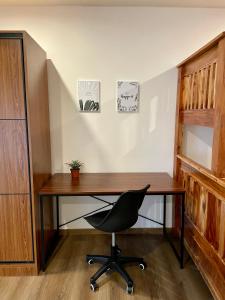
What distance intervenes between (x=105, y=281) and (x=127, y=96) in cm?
197

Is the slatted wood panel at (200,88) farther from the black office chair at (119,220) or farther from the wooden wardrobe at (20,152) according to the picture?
the wooden wardrobe at (20,152)

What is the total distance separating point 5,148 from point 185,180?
188 centimetres

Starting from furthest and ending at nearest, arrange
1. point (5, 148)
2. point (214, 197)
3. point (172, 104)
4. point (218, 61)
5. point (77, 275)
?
point (172, 104), point (77, 275), point (5, 148), point (214, 197), point (218, 61)

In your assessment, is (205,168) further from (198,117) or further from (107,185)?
(107,185)

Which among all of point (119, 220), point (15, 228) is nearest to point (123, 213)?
point (119, 220)

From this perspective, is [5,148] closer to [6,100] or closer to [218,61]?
[6,100]

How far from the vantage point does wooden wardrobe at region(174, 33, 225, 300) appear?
1.84 metres

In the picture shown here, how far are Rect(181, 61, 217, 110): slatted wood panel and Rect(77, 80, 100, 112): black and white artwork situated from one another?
101cm

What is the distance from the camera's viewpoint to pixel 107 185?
2463mm

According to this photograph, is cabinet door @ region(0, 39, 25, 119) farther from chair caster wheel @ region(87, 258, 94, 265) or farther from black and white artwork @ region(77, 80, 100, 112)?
chair caster wheel @ region(87, 258, 94, 265)

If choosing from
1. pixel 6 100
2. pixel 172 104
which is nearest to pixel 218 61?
pixel 172 104

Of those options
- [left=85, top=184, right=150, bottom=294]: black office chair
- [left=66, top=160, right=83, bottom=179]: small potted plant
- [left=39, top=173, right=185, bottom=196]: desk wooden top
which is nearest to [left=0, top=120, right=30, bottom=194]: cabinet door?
[left=39, top=173, right=185, bottom=196]: desk wooden top

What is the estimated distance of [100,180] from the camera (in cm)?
265

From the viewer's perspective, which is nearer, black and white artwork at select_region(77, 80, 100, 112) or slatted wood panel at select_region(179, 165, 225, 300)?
slatted wood panel at select_region(179, 165, 225, 300)
